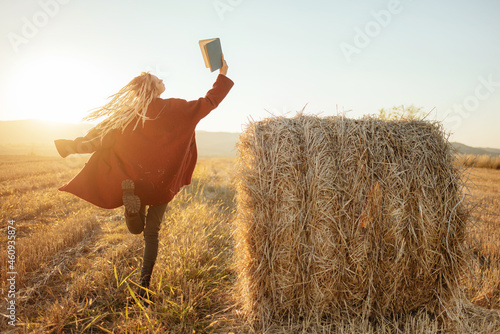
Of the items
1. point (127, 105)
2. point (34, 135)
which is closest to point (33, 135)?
point (34, 135)

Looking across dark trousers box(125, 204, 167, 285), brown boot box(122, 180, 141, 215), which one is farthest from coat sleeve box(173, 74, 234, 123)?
dark trousers box(125, 204, 167, 285)

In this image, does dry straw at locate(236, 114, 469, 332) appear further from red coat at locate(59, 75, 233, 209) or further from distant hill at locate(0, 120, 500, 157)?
distant hill at locate(0, 120, 500, 157)

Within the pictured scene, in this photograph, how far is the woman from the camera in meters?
2.58

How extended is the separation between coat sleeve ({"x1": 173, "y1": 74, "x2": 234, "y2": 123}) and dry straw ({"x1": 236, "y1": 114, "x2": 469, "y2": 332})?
0.60m

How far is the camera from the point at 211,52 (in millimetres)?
2557

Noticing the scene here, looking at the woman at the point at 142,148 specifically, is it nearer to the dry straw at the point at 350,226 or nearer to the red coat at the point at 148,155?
the red coat at the point at 148,155

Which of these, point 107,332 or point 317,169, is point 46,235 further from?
point 317,169

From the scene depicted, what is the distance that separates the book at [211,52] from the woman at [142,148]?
184mm

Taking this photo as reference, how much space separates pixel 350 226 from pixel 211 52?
2003 mm

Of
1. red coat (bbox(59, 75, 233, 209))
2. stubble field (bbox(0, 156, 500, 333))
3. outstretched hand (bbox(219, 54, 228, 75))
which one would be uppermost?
outstretched hand (bbox(219, 54, 228, 75))

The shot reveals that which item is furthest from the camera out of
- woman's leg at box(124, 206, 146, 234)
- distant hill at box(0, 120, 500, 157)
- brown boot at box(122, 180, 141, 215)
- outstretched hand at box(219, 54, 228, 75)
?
distant hill at box(0, 120, 500, 157)

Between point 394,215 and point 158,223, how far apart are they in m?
2.18

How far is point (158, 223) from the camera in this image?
8.99 ft

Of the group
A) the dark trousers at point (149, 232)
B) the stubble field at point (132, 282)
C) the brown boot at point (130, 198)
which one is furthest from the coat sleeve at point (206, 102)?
the stubble field at point (132, 282)
